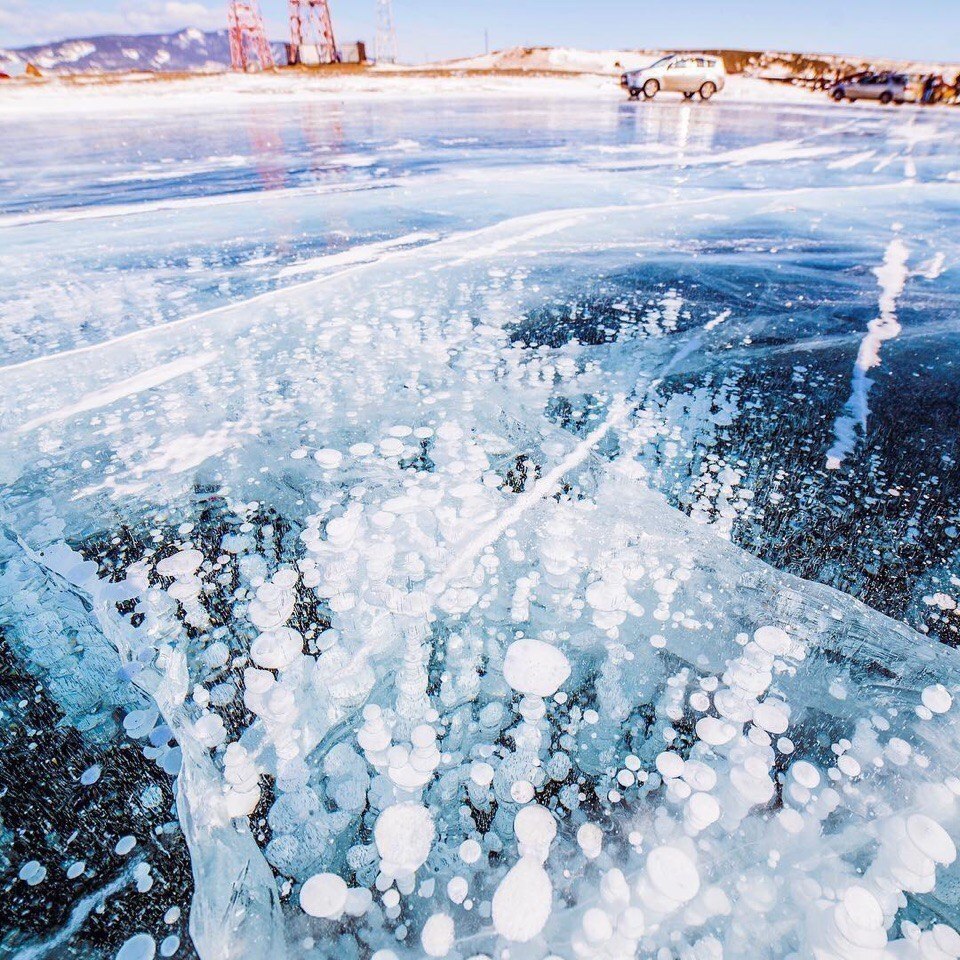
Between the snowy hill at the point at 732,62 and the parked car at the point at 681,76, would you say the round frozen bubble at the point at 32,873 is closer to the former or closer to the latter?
the parked car at the point at 681,76

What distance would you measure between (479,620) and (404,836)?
443 mm

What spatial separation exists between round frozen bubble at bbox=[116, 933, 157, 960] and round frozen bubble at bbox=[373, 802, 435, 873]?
318mm

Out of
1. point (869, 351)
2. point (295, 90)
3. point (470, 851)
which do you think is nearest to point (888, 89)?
point (295, 90)

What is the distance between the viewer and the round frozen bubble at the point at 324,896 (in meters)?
0.79

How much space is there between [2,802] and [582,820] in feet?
3.09

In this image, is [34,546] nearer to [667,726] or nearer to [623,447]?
[667,726]

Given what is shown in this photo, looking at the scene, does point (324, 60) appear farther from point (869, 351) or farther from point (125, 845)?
point (125, 845)

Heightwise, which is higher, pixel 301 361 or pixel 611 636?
pixel 301 361

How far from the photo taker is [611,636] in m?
1.17

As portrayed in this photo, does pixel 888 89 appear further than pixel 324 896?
Yes

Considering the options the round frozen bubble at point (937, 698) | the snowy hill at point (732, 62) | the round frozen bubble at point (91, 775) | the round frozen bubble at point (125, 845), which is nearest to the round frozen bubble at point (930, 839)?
the round frozen bubble at point (937, 698)

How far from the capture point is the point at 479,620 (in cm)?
121

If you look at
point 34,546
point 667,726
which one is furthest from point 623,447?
point 34,546

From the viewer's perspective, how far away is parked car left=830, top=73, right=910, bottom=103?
1873cm
